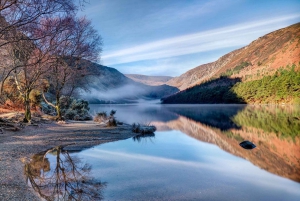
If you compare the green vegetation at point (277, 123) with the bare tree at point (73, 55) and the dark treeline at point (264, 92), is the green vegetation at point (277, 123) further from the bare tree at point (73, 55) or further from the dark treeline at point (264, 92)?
the dark treeline at point (264, 92)

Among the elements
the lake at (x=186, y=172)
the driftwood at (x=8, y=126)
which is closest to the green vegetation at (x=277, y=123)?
the lake at (x=186, y=172)

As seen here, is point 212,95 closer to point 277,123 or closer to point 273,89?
point 273,89

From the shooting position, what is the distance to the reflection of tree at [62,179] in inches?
235

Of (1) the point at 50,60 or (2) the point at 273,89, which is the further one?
(2) the point at 273,89

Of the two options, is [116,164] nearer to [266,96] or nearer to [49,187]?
[49,187]

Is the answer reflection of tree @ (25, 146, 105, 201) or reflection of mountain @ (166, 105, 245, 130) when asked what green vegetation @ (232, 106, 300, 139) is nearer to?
reflection of mountain @ (166, 105, 245, 130)

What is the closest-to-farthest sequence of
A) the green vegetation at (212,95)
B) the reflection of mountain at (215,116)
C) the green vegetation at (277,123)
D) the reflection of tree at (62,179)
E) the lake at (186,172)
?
the reflection of tree at (62,179) → the lake at (186,172) → the green vegetation at (277,123) → the reflection of mountain at (215,116) → the green vegetation at (212,95)

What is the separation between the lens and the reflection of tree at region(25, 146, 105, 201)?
5961mm

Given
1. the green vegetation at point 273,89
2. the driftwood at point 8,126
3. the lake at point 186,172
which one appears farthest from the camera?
the green vegetation at point 273,89

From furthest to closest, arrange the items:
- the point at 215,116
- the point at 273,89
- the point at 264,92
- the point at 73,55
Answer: the point at 264,92 → the point at 273,89 → the point at 215,116 → the point at 73,55

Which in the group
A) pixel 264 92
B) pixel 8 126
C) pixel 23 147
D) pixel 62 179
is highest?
pixel 264 92

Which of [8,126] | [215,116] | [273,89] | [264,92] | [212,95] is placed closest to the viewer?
[8,126]

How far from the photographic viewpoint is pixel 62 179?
A: 709 centimetres

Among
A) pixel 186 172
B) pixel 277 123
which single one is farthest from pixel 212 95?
pixel 186 172
